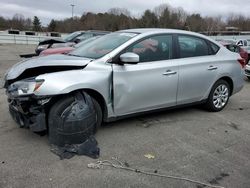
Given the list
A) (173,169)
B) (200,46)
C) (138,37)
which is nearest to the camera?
(173,169)

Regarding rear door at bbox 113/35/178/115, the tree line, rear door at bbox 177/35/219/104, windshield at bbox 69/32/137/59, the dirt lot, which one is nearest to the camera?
the dirt lot

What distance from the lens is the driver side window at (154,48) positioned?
15.9ft

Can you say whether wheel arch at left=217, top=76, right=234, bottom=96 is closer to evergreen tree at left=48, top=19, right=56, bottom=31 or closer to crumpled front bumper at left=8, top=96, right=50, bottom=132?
crumpled front bumper at left=8, top=96, right=50, bottom=132

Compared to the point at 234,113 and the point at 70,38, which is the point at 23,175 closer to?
the point at 234,113

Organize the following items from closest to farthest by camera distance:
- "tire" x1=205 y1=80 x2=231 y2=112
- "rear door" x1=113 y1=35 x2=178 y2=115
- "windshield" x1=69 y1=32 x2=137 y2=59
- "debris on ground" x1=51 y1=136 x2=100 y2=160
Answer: "debris on ground" x1=51 y1=136 x2=100 y2=160, "rear door" x1=113 y1=35 x2=178 y2=115, "windshield" x1=69 y1=32 x2=137 y2=59, "tire" x1=205 y1=80 x2=231 y2=112

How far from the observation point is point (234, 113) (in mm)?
6180

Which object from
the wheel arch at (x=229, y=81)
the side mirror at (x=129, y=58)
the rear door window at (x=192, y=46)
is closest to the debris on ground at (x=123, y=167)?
the side mirror at (x=129, y=58)

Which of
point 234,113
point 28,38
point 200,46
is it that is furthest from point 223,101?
point 28,38

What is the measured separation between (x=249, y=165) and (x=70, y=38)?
463 inches

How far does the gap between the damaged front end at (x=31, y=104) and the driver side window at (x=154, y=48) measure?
1581 millimetres

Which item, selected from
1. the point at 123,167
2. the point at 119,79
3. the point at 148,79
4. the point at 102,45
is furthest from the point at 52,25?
the point at 123,167

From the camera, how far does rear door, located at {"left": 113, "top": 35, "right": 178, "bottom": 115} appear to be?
4.56 metres

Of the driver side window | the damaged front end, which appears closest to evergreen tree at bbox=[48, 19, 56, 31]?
the driver side window

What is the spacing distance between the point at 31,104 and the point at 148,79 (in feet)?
6.07
